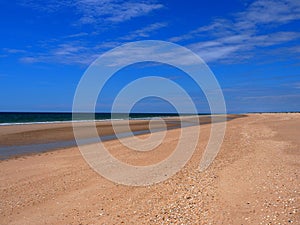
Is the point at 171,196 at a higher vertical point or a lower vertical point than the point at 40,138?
lower

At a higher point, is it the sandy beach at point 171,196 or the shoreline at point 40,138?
the shoreline at point 40,138

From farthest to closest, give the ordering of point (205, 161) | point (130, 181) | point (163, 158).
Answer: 1. point (163, 158)
2. point (205, 161)
3. point (130, 181)

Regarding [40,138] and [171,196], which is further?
[40,138]

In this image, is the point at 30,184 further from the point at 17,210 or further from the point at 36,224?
the point at 36,224

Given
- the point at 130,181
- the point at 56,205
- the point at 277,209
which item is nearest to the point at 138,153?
the point at 130,181

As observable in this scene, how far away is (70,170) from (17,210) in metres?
4.51

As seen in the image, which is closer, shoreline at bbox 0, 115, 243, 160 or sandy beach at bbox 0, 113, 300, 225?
sandy beach at bbox 0, 113, 300, 225

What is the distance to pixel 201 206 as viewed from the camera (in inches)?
270

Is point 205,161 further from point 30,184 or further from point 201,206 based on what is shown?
point 30,184

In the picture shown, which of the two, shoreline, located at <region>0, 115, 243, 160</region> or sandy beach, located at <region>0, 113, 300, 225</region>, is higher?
shoreline, located at <region>0, 115, 243, 160</region>

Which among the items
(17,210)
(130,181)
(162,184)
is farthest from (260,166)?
(17,210)

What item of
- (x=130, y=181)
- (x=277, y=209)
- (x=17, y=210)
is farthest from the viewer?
(x=130, y=181)

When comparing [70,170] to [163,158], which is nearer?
[70,170]

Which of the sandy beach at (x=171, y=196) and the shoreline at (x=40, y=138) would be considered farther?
the shoreline at (x=40, y=138)
